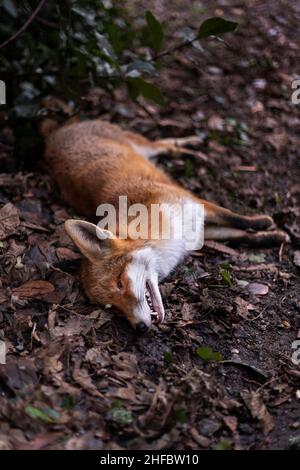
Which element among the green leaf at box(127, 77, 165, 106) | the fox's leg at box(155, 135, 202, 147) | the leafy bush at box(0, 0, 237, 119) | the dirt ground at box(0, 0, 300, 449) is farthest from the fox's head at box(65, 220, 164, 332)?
the fox's leg at box(155, 135, 202, 147)

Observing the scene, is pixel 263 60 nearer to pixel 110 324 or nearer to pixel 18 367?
pixel 110 324

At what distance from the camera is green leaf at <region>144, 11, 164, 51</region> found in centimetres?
641

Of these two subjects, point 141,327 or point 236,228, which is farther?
point 236,228

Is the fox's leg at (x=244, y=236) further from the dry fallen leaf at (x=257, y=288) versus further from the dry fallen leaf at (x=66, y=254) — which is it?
the dry fallen leaf at (x=66, y=254)

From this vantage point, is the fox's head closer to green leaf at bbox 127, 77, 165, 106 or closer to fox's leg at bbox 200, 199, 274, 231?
fox's leg at bbox 200, 199, 274, 231

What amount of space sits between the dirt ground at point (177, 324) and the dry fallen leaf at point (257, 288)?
0.4 inches

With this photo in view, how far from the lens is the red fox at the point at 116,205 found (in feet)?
17.6

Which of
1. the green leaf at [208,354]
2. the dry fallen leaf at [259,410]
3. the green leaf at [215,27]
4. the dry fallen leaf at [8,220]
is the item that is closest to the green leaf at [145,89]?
the green leaf at [215,27]

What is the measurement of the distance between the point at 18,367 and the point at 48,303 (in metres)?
0.99

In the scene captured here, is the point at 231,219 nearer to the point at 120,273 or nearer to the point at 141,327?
the point at 120,273

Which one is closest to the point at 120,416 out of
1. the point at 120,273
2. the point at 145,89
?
the point at 120,273

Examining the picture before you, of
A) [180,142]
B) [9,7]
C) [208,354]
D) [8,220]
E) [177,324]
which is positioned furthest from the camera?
[180,142]

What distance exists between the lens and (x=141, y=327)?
16.3 ft

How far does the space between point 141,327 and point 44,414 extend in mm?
1230
